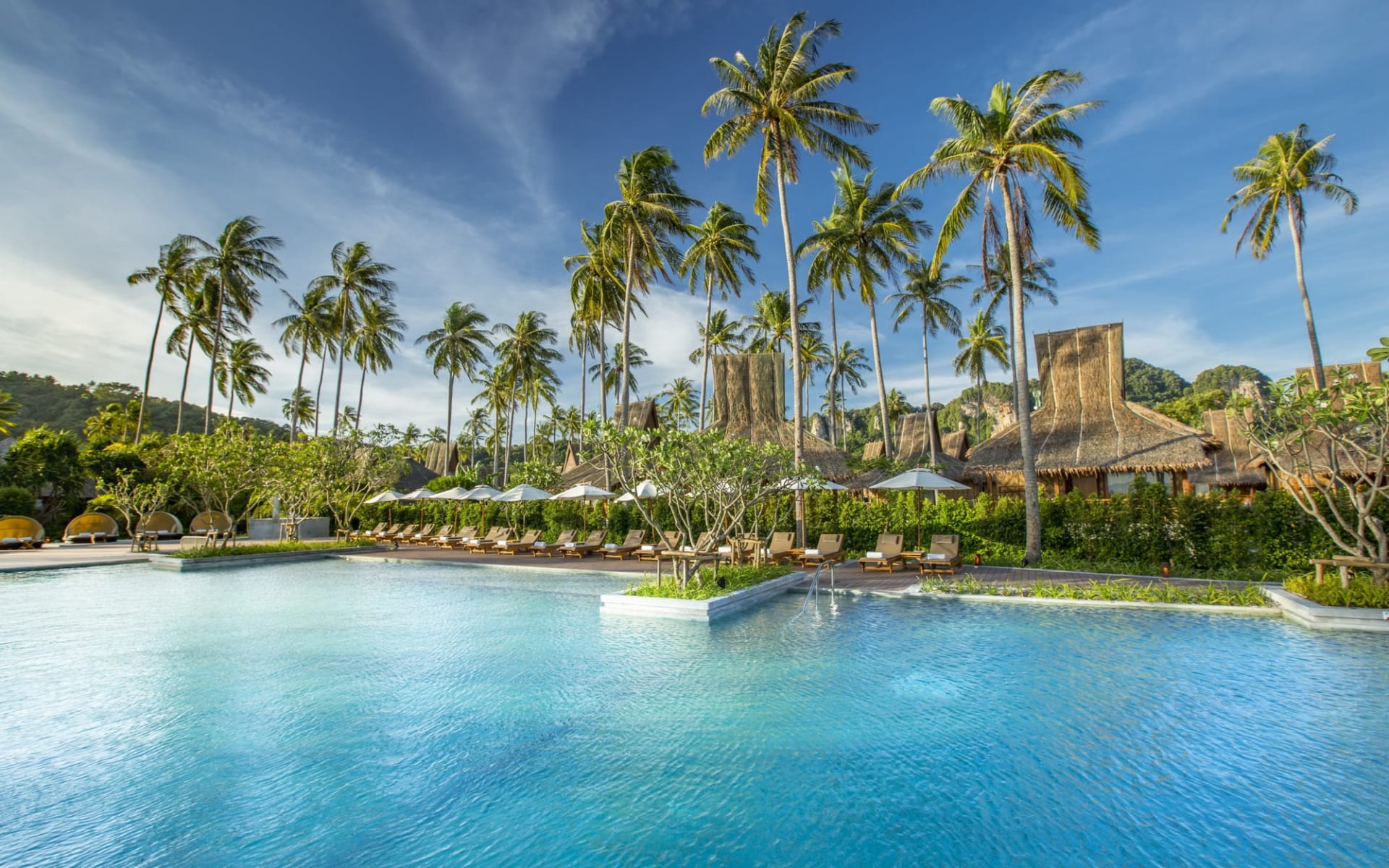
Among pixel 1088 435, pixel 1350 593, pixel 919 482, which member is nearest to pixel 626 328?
pixel 919 482

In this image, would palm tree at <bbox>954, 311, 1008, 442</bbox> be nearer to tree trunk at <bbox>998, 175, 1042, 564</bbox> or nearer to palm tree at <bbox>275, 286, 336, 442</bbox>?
tree trunk at <bbox>998, 175, 1042, 564</bbox>

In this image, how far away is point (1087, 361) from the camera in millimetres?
21750

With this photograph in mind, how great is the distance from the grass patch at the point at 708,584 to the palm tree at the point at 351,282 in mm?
30682

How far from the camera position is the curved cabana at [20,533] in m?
22.0

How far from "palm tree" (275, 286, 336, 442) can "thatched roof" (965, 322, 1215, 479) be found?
1458 inches

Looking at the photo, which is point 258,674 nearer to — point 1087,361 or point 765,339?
point 1087,361

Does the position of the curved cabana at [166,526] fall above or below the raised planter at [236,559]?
above

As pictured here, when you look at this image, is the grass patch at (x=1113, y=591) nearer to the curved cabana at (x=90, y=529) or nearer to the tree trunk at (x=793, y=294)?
the tree trunk at (x=793, y=294)

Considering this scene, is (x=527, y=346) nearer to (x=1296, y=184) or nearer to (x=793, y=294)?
(x=793, y=294)

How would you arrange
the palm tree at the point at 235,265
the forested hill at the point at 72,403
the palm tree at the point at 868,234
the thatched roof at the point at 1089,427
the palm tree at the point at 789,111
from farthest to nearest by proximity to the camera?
the forested hill at the point at 72,403, the palm tree at the point at 235,265, the palm tree at the point at 868,234, the thatched roof at the point at 1089,427, the palm tree at the point at 789,111

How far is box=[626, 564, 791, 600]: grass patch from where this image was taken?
10742 millimetres

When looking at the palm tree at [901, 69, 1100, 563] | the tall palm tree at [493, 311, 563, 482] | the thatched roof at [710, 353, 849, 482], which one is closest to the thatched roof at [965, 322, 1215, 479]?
the palm tree at [901, 69, 1100, 563]

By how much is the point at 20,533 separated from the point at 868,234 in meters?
34.4

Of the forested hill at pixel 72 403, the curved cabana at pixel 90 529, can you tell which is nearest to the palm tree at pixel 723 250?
the curved cabana at pixel 90 529
